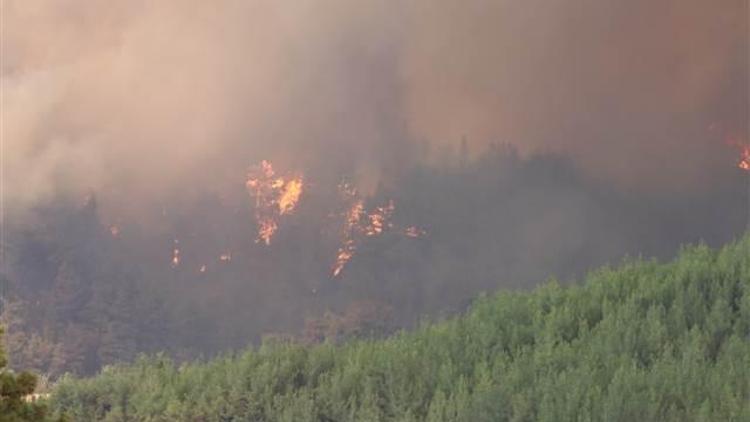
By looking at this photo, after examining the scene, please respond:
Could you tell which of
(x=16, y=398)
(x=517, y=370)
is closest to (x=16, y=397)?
(x=16, y=398)

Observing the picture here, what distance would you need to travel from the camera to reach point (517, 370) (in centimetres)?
5266

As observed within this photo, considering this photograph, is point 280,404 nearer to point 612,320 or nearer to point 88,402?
point 88,402

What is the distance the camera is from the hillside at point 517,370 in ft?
157

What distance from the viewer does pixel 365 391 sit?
53.2 metres

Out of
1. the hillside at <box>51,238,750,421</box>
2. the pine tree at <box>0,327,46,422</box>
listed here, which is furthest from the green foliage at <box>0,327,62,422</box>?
the hillside at <box>51,238,750,421</box>

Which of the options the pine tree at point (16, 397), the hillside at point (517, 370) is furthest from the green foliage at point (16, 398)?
the hillside at point (517, 370)

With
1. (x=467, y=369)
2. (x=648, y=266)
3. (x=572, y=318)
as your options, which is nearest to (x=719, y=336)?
(x=572, y=318)

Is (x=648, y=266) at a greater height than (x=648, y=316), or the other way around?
(x=648, y=266)

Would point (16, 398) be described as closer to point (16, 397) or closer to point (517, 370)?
point (16, 397)

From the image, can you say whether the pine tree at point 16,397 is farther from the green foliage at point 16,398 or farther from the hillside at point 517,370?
the hillside at point 517,370

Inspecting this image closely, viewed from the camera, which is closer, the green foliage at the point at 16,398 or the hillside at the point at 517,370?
the green foliage at the point at 16,398

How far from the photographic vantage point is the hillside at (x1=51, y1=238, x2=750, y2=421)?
47906 millimetres

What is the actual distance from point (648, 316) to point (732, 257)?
1299 centimetres

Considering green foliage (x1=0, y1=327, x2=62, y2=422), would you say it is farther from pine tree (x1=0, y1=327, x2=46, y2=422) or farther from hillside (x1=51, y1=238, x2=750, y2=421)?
hillside (x1=51, y1=238, x2=750, y2=421)
